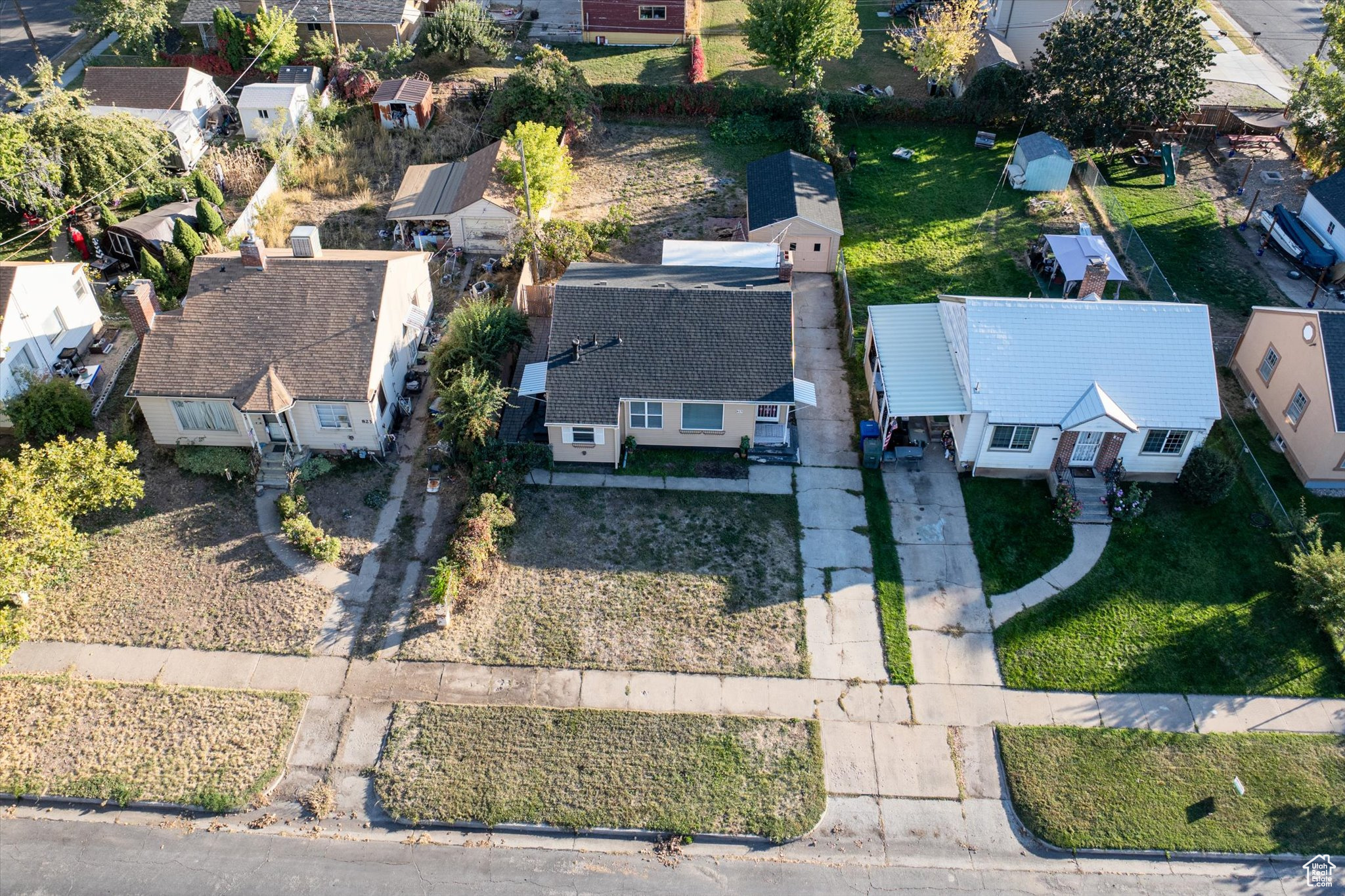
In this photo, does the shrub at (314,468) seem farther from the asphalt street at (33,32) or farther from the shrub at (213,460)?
the asphalt street at (33,32)

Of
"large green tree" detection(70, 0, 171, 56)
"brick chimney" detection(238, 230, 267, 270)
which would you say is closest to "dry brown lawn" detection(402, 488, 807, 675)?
"brick chimney" detection(238, 230, 267, 270)

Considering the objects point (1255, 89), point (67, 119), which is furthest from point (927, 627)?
point (1255, 89)

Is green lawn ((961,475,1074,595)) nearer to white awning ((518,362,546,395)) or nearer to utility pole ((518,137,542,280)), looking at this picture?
white awning ((518,362,546,395))

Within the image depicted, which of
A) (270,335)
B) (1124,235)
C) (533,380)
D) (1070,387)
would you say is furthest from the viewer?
(1124,235)

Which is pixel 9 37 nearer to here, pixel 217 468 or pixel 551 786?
pixel 217 468

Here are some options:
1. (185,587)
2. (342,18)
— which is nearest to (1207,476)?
(185,587)

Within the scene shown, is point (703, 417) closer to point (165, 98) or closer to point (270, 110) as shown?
A: point (270, 110)
